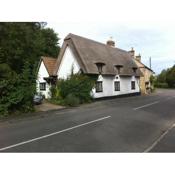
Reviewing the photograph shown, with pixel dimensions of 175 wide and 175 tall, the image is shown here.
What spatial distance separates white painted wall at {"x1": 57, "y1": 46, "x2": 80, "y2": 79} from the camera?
2777 cm

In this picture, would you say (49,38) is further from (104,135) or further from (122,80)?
(104,135)

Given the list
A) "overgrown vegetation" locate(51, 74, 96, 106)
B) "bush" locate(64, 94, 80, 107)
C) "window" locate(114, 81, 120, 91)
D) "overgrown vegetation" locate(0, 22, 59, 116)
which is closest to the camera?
"overgrown vegetation" locate(0, 22, 59, 116)

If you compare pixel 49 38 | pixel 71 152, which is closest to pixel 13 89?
pixel 71 152

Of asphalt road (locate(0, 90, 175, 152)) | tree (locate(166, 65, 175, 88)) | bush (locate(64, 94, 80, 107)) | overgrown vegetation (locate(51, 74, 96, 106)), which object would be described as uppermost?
tree (locate(166, 65, 175, 88))

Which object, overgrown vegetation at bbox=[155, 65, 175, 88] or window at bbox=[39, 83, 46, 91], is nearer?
window at bbox=[39, 83, 46, 91]

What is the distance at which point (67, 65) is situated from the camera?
2859 centimetres

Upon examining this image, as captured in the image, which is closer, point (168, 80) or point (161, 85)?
point (168, 80)

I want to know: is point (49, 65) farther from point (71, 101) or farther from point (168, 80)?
point (168, 80)

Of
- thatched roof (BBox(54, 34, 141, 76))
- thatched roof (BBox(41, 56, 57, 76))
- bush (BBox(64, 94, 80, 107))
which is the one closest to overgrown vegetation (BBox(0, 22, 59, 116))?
thatched roof (BBox(41, 56, 57, 76))

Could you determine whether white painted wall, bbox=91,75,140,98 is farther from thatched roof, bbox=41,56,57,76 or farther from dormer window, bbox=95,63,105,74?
thatched roof, bbox=41,56,57,76

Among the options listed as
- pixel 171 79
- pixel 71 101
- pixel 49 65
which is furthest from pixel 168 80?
pixel 71 101

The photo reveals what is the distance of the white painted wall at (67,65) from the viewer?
27766 mm

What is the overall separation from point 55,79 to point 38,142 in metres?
21.4

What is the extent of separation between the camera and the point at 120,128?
37.2 ft
